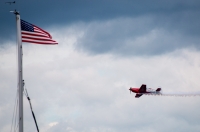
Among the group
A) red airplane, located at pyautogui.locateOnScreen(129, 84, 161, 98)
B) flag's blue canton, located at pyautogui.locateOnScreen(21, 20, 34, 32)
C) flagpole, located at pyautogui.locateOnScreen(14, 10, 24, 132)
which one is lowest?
red airplane, located at pyautogui.locateOnScreen(129, 84, 161, 98)

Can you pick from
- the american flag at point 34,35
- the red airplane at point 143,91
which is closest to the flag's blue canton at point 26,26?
the american flag at point 34,35

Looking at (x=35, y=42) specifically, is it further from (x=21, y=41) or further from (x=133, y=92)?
(x=133, y=92)

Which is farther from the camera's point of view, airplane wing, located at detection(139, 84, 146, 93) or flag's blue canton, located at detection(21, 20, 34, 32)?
airplane wing, located at detection(139, 84, 146, 93)

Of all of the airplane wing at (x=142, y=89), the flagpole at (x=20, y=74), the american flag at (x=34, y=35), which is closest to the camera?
the flagpole at (x=20, y=74)

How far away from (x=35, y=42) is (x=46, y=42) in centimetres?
123

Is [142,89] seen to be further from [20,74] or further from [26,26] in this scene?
[20,74]

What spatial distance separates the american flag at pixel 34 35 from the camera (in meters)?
27.7

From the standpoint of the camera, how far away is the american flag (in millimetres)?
27734

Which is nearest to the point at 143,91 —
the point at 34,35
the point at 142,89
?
the point at 142,89

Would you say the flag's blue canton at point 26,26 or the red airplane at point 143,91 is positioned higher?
Result: the flag's blue canton at point 26,26

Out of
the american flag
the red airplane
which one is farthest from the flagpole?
the red airplane

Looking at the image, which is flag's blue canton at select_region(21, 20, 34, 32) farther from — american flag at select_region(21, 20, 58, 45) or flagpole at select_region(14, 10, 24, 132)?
flagpole at select_region(14, 10, 24, 132)

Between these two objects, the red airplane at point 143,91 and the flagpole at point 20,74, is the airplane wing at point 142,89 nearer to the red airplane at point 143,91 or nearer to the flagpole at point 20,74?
the red airplane at point 143,91

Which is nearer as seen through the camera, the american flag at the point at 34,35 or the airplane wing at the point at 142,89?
the american flag at the point at 34,35
